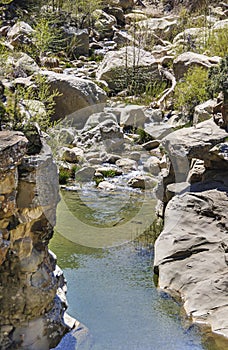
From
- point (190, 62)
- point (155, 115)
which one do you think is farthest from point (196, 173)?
point (190, 62)

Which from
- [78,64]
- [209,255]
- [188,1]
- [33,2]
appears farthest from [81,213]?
[188,1]

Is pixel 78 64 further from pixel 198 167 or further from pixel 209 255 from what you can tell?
pixel 209 255

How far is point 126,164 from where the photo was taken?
21.8 meters

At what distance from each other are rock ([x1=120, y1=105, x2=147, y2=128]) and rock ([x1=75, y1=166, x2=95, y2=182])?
22.4 ft

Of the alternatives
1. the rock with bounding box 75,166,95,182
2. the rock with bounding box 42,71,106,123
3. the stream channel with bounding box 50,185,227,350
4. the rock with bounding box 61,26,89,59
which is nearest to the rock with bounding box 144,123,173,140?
the rock with bounding box 42,71,106,123

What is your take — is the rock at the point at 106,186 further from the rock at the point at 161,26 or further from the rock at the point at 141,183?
the rock at the point at 161,26

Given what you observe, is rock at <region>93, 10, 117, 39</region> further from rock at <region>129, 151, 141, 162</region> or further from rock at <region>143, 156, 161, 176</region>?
rock at <region>143, 156, 161, 176</region>

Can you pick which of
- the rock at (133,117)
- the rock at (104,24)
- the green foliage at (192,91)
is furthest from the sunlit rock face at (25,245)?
the rock at (104,24)

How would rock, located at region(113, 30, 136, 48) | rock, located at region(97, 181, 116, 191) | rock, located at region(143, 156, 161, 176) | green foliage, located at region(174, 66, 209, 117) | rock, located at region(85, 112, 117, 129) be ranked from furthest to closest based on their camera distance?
1. rock, located at region(113, 30, 136, 48)
2. rock, located at region(85, 112, 117, 129)
3. green foliage, located at region(174, 66, 209, 117)
4. rock, located at region(143, 156, 161, 176)
5. rock, located at region(97, 181, 116, 191)

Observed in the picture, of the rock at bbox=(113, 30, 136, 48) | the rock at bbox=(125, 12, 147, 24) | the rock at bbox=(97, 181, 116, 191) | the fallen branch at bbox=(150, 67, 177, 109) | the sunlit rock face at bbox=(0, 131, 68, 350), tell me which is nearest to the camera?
the sunlit rock face at bbox=(0, 131, 68, 350)

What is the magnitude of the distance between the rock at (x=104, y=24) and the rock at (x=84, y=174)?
85.1ft

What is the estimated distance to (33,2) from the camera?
39.6 m

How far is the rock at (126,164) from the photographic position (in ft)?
71.1

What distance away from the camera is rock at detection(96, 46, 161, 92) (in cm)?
3316
